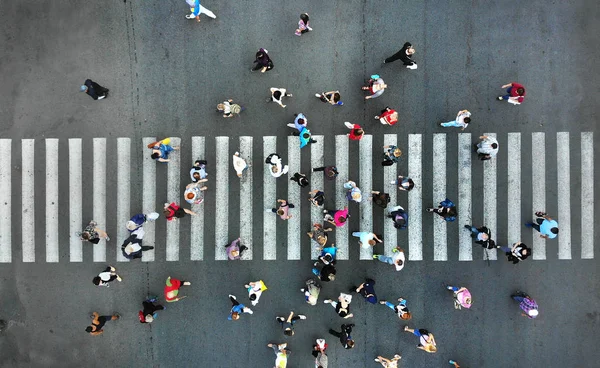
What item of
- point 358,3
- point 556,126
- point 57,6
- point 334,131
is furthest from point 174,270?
point 556,126

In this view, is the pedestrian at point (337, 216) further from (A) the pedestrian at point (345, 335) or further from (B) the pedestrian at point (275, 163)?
(A) the pedestrian at point (345, 335)

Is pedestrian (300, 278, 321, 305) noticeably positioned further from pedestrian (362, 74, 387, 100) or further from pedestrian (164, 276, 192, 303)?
pedestrian (362, 74, 387, 100)

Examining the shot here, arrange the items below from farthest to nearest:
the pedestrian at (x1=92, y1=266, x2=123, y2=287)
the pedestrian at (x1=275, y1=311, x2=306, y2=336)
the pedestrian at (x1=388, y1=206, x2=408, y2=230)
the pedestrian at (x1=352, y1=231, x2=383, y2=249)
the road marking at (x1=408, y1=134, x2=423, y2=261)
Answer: the road marking at (x1=408, y1=134, x2=423, y2=261) < the pedestrian at (x1=275, y1=311, x2=306, y2=336) < the pedestrian at (x1=352, y1=231, x2=383, y2=249) < the pedestrian at (x1=388, y1=206, x2=408, y2=230) < the pedestrian at (x1=92, y1=266, x2=123, y2=287)

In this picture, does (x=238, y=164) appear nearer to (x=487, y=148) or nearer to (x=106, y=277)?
(x=106, y=277)

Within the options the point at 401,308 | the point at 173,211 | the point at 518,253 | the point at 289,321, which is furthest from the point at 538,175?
the point at 173,211

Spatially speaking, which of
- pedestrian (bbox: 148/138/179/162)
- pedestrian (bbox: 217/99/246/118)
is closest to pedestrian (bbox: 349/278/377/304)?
pedestrian (bbox: 217/99/246/118)

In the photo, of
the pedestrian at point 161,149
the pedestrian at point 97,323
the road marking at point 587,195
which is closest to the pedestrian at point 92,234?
the pedestrian at point 97,323
